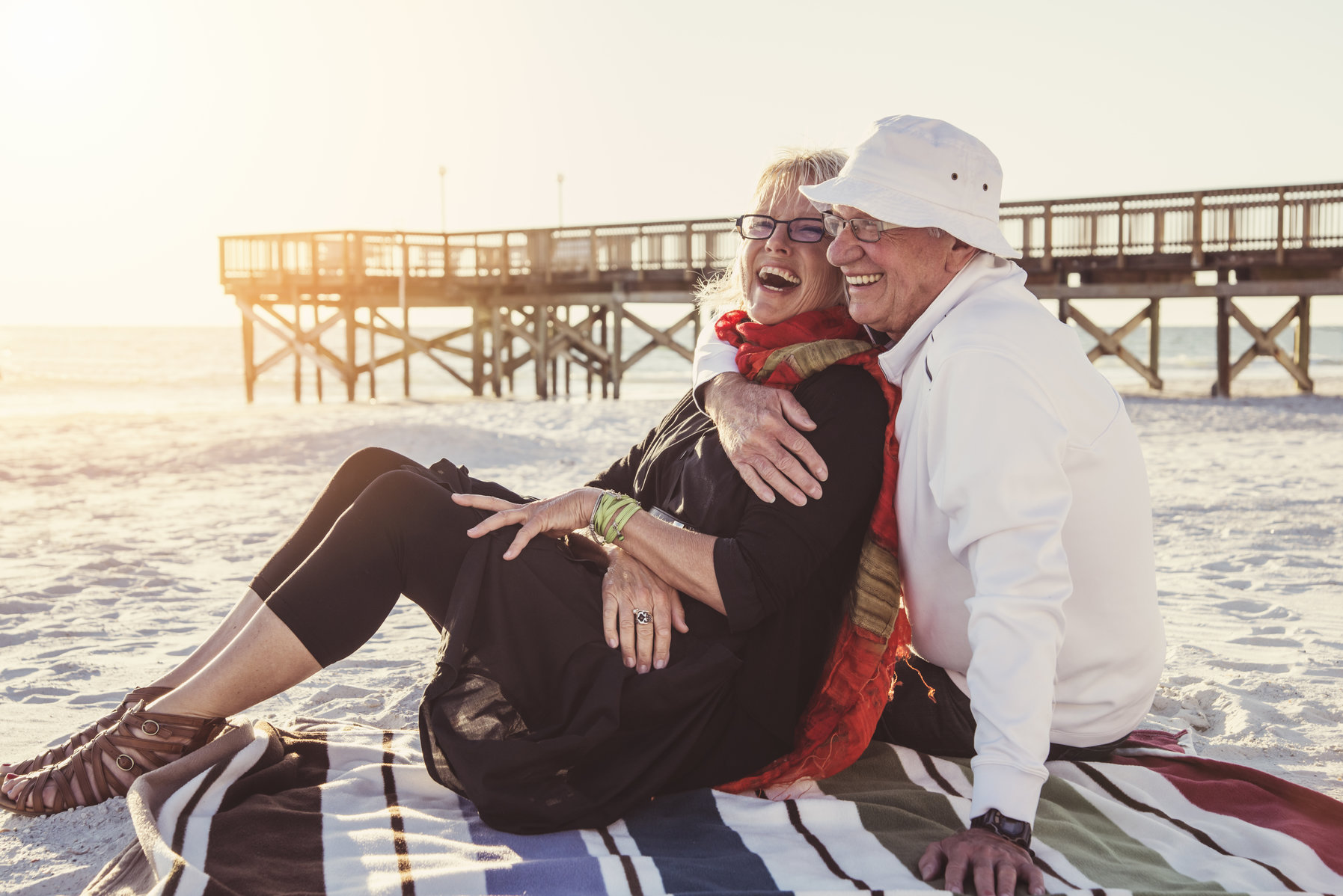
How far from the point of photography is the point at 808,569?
7.25ft

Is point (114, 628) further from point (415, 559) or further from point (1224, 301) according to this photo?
point (1224, 301)

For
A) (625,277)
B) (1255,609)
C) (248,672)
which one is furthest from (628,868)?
(625,277)

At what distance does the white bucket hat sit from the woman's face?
41 cm

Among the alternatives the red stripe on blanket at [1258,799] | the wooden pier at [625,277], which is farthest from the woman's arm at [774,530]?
the wooden pier at [625,277]

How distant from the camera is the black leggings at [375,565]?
229 centimetres

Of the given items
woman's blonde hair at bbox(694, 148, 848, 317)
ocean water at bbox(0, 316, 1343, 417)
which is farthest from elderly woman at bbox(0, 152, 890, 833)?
ocean water at bbox(0, 316, 1343, 417)

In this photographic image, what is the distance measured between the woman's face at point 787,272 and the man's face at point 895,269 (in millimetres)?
246

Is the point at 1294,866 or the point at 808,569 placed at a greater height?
the point at 808,569

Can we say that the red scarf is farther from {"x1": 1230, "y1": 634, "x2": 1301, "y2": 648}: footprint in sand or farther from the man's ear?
{"x1": 1230, "y1": 634, "x2": 1301, "y2": 648}: footprint in sand

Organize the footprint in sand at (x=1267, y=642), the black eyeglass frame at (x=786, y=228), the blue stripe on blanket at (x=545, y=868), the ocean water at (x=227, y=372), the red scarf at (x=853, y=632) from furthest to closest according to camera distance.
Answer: the ocean water at (x=227, y=372) → the footprint in sand at (x=1267, y=642) → the black eyeglass frame at (x=786, y=228) → the red scarf at (x=853, y=632) → the blue stripe on blanket at (x=545, y=868)

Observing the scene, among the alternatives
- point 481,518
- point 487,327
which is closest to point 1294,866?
point 481,518

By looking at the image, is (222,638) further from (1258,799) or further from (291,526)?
(291,526)

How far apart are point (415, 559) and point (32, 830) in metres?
1.04

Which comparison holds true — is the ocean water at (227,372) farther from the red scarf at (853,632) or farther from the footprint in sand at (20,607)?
the red scarf at (853,632)
